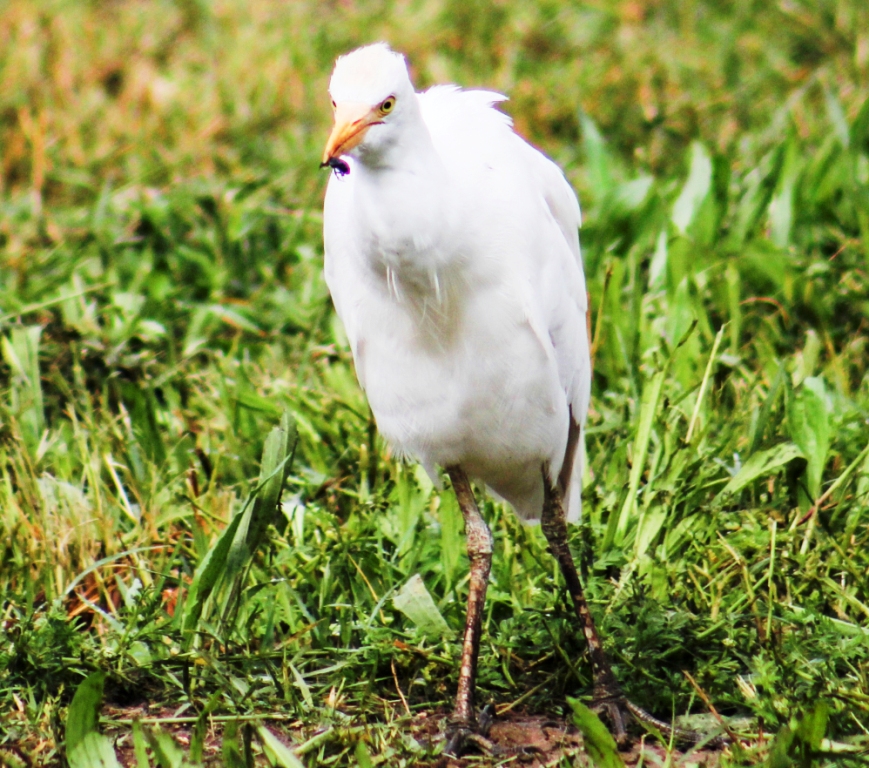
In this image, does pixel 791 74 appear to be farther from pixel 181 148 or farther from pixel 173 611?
pixel 173 611

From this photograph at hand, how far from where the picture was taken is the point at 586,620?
2.73m

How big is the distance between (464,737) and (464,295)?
0.97 meters

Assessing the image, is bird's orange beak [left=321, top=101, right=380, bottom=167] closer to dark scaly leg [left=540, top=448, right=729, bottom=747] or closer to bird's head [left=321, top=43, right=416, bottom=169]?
bird's head [left=321, top=43, right=416, bottom=169]

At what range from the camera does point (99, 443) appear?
348 cm

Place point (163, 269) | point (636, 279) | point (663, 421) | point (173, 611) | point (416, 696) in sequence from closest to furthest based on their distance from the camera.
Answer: point (416, 696) → point (173, 611) → point (663, 421) → point (636, 279) → point (163, 269)

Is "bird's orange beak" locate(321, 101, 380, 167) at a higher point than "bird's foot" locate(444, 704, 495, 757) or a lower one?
higher

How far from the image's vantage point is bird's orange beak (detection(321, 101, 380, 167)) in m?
2.16

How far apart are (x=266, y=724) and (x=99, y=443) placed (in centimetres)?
120

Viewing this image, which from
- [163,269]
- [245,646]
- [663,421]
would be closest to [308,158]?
[163,269]

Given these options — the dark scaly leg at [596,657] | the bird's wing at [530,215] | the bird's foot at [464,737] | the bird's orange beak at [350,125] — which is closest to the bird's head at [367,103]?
the bird's orange beak at [350,125]

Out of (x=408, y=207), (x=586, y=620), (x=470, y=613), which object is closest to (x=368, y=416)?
(x=470, y=613)

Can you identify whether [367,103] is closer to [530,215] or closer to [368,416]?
[530,215]

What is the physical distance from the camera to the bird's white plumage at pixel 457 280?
228 cm

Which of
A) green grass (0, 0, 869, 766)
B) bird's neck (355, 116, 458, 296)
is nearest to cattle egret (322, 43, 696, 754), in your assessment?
bird's neck (355, 116, 458, 296)
